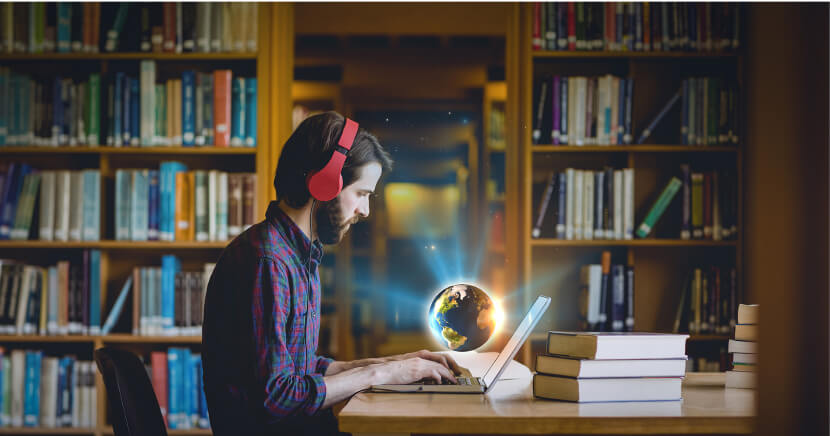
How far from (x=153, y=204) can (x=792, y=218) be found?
2.46 metres

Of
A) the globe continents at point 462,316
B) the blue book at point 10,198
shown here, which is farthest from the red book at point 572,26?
the blue book at point 10,198

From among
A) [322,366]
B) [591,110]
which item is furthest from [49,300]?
[591,110]

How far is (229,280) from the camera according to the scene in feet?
4.16

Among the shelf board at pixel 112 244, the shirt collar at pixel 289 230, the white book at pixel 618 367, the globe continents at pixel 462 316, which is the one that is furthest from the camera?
the shelf board at pixel 112 244

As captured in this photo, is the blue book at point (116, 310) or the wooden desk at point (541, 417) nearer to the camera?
the wooden desk at point (541, 417)

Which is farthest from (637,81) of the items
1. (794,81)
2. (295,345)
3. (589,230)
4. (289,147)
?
(794,81)

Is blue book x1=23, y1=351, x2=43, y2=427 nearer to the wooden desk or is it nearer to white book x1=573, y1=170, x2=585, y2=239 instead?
the wooden desk

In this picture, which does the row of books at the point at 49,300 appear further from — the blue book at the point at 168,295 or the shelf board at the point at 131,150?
the shelf board at the point at 131,150

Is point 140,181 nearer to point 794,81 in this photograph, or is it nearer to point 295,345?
point 295,345

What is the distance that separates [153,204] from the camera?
264 centimetres

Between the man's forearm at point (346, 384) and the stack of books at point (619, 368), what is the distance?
360 mm

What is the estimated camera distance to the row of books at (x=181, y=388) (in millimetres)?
2605

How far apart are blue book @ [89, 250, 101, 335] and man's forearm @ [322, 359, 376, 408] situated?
1765mm

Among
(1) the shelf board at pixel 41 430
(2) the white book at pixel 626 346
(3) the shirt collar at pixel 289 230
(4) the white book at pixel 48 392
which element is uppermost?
(3) the shirt collar at pixel 289 230
